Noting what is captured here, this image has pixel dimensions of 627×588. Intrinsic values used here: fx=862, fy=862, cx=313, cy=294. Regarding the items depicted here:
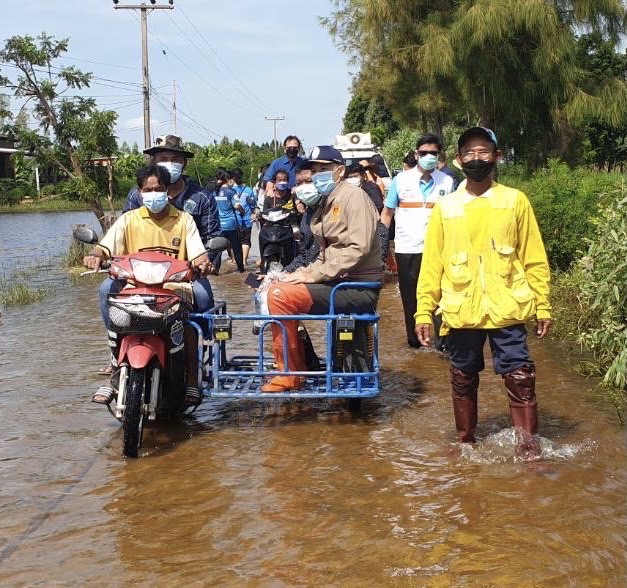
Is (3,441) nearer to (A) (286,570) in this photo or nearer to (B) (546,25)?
(A) (286,570)

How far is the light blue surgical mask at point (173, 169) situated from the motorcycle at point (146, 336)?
115cm

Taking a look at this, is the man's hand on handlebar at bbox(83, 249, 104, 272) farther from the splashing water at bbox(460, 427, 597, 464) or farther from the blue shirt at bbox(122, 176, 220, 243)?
the splashing water at bbox(460, 427, 597, 464)

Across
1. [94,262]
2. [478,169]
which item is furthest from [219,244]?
[478,169]

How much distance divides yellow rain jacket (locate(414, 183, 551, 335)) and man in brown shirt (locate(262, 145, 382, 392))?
1.00 metres

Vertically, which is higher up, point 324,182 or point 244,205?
point 324,182

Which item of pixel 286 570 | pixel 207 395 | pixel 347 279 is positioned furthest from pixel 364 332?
Result: pixel 286 570

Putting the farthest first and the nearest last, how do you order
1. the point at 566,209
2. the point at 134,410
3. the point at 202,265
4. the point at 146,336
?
the point at 566,209, the point at 202,265, the point at 146,336, the point at 134,410

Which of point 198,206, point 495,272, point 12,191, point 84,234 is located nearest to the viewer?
point 495,272

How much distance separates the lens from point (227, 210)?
47.3 ft

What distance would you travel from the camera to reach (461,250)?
4801 mm

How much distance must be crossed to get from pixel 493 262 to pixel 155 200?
2391 mm

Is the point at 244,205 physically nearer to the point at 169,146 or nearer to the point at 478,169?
the point at 169,146

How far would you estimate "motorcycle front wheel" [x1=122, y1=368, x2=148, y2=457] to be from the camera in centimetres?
510

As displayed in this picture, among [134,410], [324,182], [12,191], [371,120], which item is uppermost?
[371,120]
